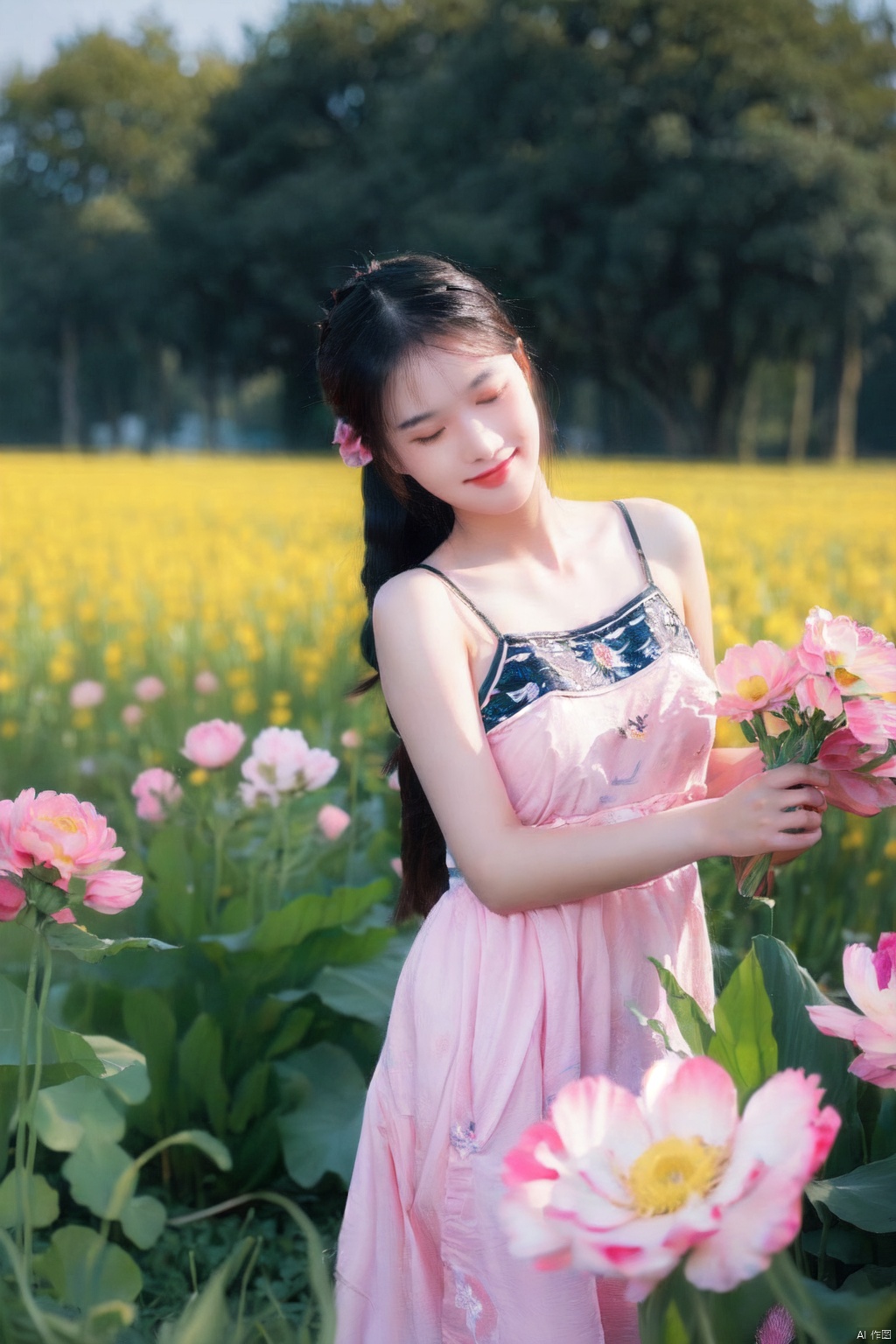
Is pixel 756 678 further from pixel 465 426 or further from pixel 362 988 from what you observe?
pixel 362 988

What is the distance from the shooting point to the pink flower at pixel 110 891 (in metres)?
1.24

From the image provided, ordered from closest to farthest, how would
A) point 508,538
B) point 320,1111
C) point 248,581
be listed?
point 508,538
point 320,1111
point 248,581

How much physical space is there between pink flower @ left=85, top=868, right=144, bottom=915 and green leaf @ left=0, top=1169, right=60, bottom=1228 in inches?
11.0

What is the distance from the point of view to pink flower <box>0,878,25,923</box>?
3.99 feet

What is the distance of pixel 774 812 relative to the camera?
1228mm

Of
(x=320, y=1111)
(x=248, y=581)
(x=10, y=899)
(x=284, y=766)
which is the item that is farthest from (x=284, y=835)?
(x=248, y=581)

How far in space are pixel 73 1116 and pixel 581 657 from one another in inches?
29.3

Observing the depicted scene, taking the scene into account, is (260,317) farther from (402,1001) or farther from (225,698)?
(402,1001)

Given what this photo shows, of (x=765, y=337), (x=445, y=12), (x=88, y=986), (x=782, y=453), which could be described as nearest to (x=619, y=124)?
(x=765, y=337)

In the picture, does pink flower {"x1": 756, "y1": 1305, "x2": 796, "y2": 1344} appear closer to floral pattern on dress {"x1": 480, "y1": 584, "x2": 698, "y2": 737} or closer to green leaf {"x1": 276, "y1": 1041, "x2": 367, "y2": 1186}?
floral pattern on dress {"x1": 480, "y1": 584, "x2": 698, "y2": 737}

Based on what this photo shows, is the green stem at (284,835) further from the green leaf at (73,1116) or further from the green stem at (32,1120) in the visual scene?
the green stem at (32,1120)

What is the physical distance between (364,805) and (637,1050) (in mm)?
1354

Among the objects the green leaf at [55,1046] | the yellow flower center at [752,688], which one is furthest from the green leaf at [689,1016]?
the green leaf at [55,1046]

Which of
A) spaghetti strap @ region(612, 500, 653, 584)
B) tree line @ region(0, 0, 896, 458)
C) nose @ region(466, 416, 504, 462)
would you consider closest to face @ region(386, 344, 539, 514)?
nose @ region(466, 416, 504, 462)
